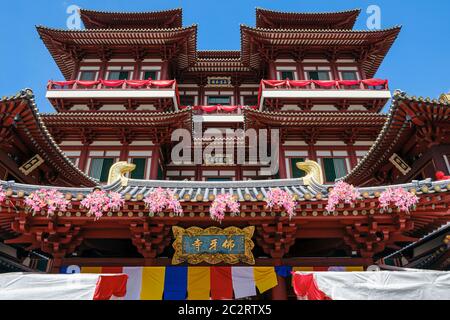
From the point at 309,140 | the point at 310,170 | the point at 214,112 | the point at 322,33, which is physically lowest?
the point at 310,170

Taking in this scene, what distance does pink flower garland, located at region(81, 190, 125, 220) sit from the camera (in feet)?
21.5

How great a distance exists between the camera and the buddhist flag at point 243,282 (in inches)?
274

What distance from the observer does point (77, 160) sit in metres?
18.1

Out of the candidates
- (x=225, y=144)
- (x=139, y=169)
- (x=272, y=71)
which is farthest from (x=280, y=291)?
(x=272, y=71)

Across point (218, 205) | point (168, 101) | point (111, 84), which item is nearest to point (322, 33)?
point (168, 101)

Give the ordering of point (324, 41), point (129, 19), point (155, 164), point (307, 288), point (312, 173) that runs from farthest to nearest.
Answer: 1. point (129, 19)
2. point (324, 41)
3. point (155, 164)
4. point (312, 173)
5. point (307, 288)

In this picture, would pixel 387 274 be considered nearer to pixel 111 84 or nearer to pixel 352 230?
pixel 352 230

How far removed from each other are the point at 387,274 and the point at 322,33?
18954 millimetres

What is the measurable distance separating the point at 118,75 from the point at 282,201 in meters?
19.1

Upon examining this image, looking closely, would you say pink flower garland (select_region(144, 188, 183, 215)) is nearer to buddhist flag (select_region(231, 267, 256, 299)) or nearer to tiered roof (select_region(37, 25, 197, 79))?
buddhist flag (select_region(231, 267, 256, 299))

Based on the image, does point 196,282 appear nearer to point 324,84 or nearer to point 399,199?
point 399,199

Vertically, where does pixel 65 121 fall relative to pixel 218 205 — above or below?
above

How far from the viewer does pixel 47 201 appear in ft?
21.3

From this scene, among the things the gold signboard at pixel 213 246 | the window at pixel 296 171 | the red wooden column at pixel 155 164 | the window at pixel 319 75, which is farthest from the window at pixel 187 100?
the gold signboard at pixel 213 246
